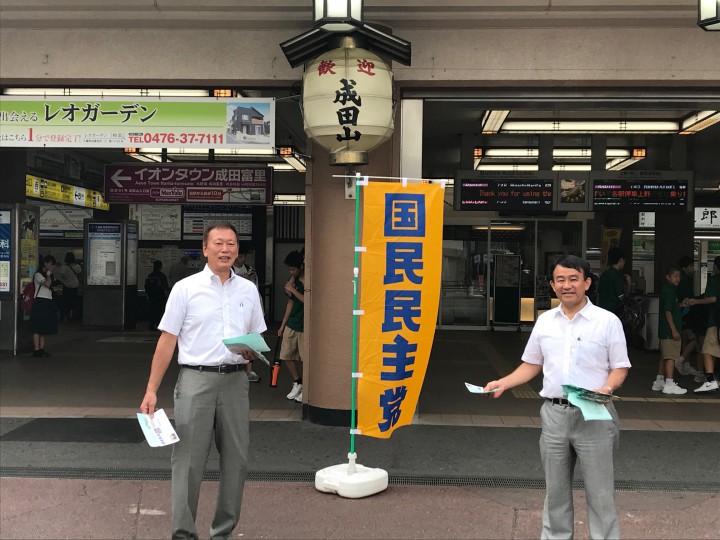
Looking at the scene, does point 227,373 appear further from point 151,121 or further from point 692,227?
point 692,227

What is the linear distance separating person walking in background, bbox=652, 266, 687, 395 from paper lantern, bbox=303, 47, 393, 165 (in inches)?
189

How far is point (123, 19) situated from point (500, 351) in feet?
26.9

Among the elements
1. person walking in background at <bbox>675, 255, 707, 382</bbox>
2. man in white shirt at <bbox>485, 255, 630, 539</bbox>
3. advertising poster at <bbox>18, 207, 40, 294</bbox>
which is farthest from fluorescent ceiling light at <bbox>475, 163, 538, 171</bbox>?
man in white shirt at <bbox>485, 255, 630, 539</bbox>

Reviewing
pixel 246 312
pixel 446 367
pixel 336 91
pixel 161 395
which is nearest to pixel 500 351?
pixel 446 367

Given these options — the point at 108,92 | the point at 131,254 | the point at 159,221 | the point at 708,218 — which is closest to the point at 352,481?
the point at 108,92

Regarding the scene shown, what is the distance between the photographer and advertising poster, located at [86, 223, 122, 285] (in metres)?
15.1

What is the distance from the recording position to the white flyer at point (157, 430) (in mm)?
3482

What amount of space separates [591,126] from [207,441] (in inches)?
357

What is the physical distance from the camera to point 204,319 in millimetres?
3799

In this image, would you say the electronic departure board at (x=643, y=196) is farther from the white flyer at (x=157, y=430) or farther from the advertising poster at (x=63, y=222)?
the advertising poster at (x=63, y=222)

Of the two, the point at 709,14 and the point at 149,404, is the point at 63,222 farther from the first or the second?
the point at 709,14

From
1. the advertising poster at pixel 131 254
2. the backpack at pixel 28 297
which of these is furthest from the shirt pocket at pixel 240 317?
the advertising poster at pixel 131 254

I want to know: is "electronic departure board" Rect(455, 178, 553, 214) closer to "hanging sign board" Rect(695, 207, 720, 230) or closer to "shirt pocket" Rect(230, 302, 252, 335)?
"hanging sign board" Rect(695, 207, 720, 230)

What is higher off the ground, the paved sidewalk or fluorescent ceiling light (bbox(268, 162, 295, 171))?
fluorescent ceiling light (bbox(268, 162, 295, 171))
